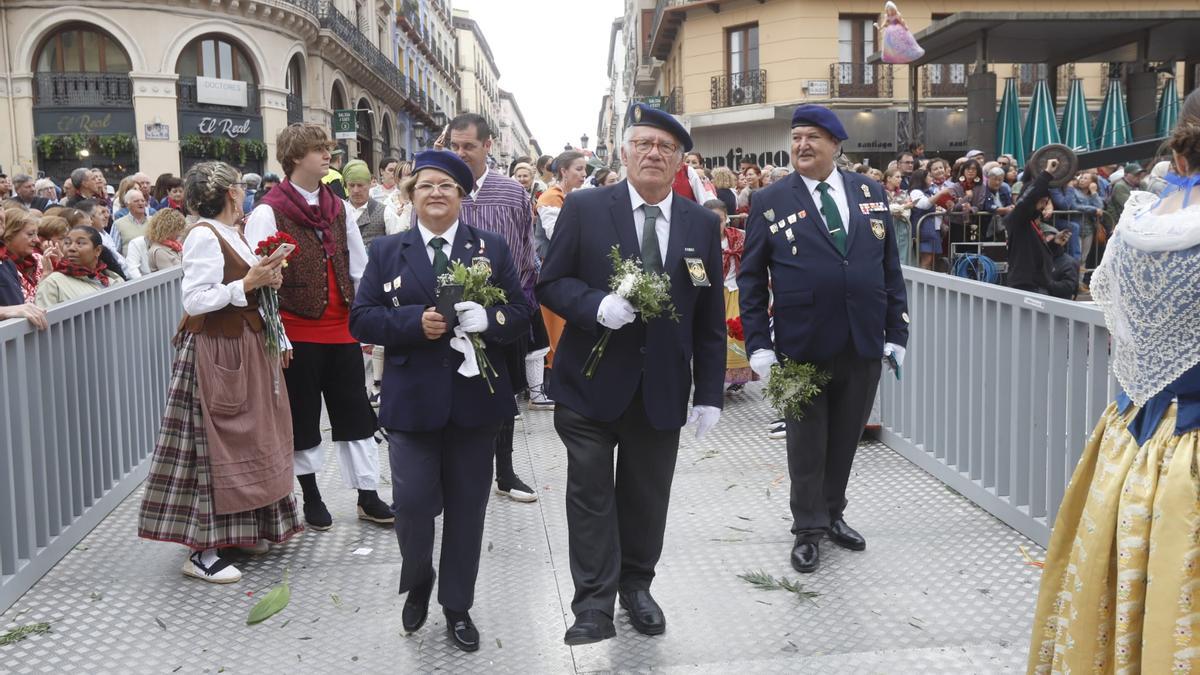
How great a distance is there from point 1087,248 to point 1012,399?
340 inches

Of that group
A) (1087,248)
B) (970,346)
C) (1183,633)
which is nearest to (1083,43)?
(1087,248)

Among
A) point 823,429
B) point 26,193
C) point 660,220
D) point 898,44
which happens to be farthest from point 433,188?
point 898,44

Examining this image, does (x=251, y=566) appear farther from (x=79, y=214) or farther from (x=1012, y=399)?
(x=1012, y=399)

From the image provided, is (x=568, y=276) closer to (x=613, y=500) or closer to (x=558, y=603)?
(x=613, y=500)

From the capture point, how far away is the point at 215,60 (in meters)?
31.2

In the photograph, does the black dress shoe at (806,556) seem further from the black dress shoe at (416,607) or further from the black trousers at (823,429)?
the black dress shoe at (416,607)

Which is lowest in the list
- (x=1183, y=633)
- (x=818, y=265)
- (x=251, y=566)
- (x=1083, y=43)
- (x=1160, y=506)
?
(x=251, y=566)

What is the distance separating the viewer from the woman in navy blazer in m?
3.98

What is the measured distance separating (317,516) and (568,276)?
2279 millimetres

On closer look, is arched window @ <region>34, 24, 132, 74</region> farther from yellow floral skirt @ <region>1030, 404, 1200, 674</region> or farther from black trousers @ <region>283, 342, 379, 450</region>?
yellow floral skirt @ <region>1030, 404, 1200, 674</region>

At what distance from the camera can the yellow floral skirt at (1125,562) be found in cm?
253

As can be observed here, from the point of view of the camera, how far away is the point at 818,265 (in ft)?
15.5

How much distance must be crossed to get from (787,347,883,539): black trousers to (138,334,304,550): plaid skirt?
2652mm

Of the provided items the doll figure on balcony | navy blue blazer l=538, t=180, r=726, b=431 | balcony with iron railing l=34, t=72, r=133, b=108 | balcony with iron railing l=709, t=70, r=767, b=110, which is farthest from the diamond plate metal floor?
balcony with iron railing l=34, t=72, r=133, b=108
